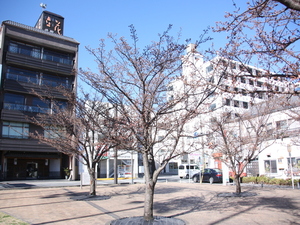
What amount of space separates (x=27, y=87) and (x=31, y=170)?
423 inches

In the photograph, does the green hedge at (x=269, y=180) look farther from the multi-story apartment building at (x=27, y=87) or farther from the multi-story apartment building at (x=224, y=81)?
the multi-story apartment building at (x=27, y=87)

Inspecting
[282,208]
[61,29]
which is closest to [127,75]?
[282,208]

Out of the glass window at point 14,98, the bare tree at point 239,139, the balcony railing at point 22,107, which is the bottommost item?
the bare tree at point 239,139

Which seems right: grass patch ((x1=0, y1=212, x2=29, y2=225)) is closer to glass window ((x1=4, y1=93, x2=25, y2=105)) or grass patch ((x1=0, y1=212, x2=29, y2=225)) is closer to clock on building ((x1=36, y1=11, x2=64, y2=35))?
glass window ((x1=4, y1=93, x2=25, y2=105))

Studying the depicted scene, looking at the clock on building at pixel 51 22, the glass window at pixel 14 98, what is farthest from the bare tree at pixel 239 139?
the clock on building at pixel 51 22

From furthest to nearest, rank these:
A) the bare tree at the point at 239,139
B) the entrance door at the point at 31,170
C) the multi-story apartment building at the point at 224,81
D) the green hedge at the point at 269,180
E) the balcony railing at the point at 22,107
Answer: the entrance door at the point at 31,170 → the balcony railing at the point at 22,107 → the green hedge at the point at 269,180 → the bare tree at the point at 239,139 → the multi-story apartment building at the point at 224,81

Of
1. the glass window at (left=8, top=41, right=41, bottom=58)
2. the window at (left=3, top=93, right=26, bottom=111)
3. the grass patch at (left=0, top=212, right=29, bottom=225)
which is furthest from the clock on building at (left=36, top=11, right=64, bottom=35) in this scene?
→ the grass patch at (left=0, top=212, right=29, bottom=225)

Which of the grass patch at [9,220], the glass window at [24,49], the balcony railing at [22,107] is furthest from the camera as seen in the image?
the glass window at [24,49]

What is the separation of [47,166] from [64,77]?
1216 cm

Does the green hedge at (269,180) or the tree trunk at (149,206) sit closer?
the tree trunk at (149,206)

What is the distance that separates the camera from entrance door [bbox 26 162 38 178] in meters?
33.3

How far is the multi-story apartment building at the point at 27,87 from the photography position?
99.8 feet

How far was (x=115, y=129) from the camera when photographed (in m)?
8.42

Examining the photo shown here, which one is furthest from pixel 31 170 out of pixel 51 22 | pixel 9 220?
pixel 9 220
